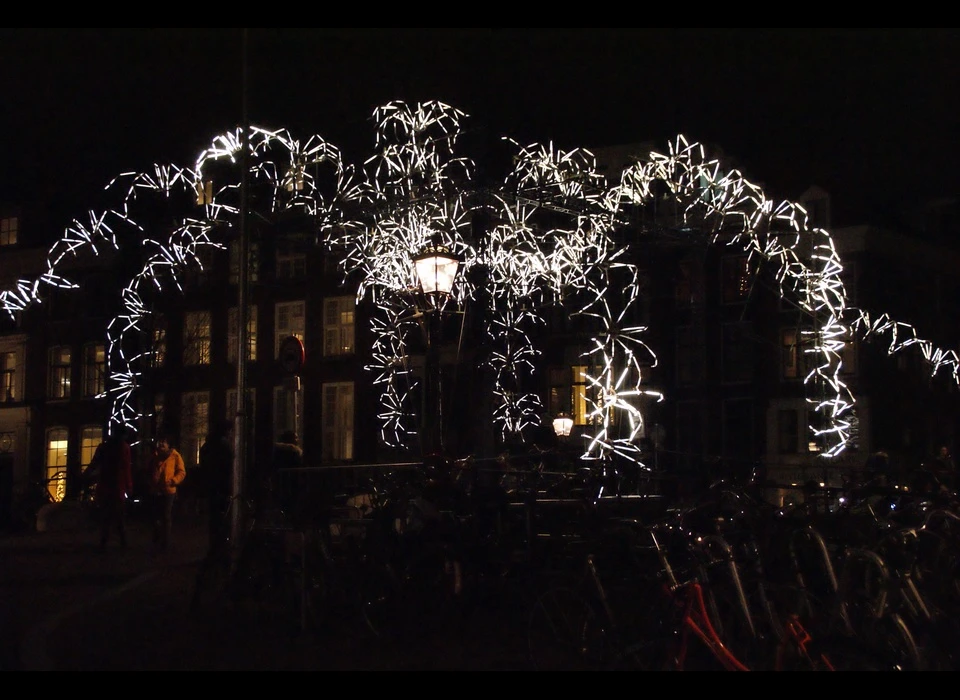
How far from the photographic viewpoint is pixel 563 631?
313 inches

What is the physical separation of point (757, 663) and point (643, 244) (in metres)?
13.0

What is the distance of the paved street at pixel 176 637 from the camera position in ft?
27.9

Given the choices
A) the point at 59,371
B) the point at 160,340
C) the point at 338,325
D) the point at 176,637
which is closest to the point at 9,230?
the point at 59,371

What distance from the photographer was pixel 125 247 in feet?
89.2

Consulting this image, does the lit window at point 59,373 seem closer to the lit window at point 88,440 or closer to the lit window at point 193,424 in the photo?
the lit window at point 88,440

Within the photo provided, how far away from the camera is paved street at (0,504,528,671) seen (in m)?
8.52

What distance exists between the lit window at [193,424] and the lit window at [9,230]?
10055 mm

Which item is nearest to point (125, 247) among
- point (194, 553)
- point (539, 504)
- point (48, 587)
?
point (194, 553)

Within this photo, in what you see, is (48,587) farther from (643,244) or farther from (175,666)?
(643,244)

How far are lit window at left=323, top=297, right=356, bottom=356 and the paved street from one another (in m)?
24.6

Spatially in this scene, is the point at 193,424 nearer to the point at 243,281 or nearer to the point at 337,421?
the point at 337,421

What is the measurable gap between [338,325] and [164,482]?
21.9m

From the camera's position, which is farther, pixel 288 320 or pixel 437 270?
pixel 288 320

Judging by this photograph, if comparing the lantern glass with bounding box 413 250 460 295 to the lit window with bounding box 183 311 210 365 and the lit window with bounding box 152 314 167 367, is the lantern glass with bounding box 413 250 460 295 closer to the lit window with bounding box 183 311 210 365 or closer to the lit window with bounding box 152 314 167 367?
the lit window with bounding box 152 314 167 367
